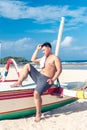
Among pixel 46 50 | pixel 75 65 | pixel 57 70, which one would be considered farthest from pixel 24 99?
pixel 75 65

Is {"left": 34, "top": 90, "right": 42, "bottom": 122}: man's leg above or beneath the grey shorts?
beneath

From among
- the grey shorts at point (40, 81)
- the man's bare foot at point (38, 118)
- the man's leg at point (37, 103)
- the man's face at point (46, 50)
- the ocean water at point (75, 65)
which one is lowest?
the ocean water at point (75, 65)

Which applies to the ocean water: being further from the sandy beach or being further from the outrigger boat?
the outrigger boat

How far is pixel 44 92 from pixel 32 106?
1.27 ft

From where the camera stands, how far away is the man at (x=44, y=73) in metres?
6.21

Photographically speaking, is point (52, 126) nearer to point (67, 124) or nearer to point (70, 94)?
point (67, 124)

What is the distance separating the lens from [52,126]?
588 cm

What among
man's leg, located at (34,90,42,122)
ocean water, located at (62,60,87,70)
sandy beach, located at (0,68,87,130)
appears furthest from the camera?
ocean water, located at (62,60,87,70)

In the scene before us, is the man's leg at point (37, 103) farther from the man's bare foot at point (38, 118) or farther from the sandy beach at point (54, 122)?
the sandy beach at point (54, 122)

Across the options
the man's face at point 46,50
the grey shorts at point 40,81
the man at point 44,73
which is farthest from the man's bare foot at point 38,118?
the man's face at point 46,50

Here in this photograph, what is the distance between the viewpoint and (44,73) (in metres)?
6.41

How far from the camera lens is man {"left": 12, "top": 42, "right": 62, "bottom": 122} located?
20.4 feet

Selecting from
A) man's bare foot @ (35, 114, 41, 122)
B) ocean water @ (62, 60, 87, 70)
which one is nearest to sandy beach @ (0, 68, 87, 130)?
man's bare foot @ (35, 114, 41, 122)

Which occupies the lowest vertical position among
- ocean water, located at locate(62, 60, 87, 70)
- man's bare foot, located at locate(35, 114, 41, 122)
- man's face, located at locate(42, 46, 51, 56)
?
ocean water, located at locate(62, 60, 87, 70)
